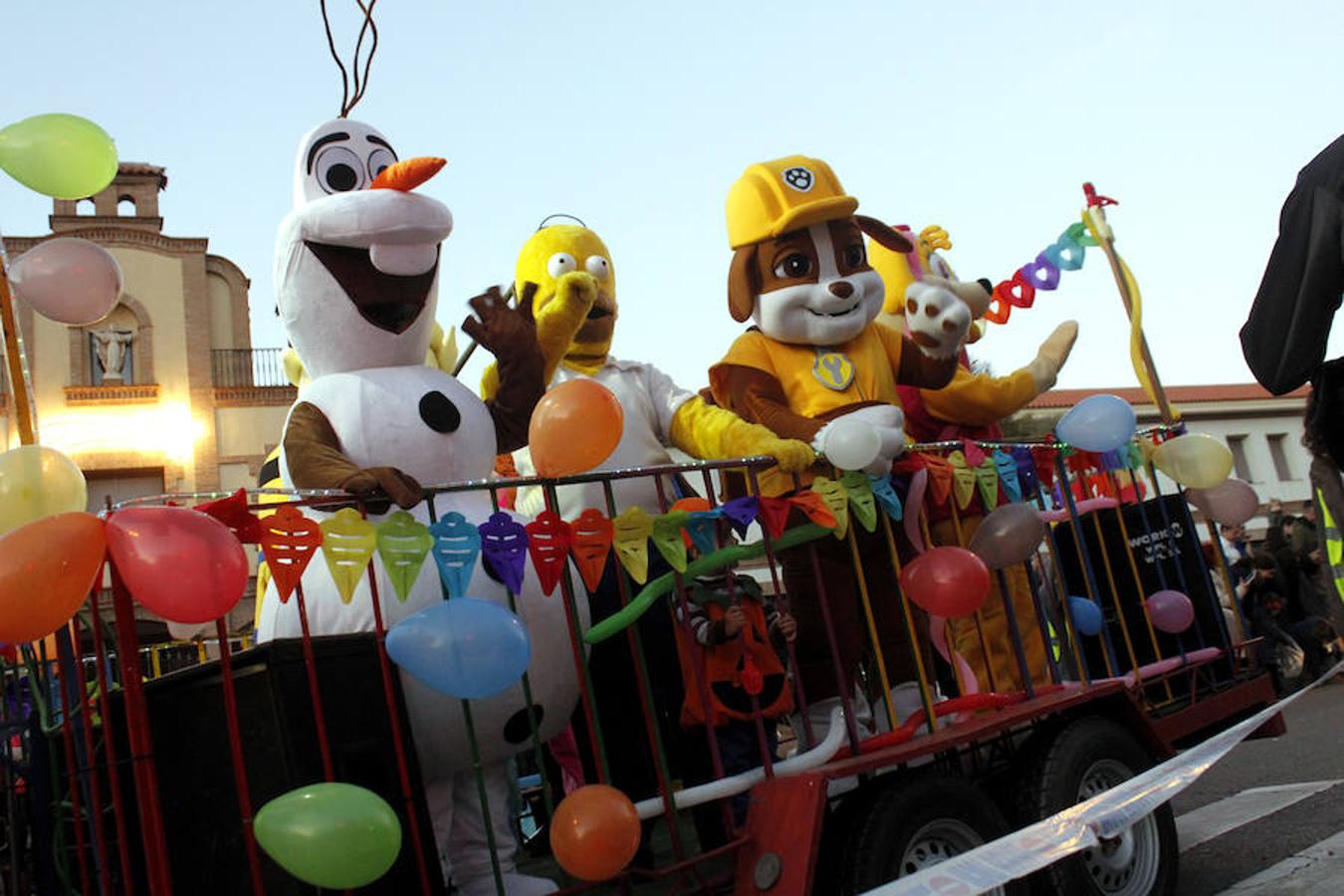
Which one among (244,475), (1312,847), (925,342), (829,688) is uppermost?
(244,475)

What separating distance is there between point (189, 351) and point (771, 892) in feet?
67.8

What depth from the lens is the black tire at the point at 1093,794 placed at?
355 centimetres

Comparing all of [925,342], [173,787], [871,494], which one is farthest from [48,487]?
[925,342]

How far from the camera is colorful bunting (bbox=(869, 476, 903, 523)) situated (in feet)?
12.2

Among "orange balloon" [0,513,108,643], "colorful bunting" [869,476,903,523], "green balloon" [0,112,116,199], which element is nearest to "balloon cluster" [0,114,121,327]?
"green balloon" [0,112,116,199]

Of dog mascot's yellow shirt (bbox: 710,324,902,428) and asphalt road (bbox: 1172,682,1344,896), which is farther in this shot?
dog mascot's yellow shirt (bbox: 710,324,902,428)

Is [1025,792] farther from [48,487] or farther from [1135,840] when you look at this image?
[48,487]

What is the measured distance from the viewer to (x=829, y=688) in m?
4.07

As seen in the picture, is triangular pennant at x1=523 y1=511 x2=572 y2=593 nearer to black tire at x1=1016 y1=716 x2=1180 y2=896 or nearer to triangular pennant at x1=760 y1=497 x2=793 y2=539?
triangular pennant at x1=760 y1=497 x2=793 y2=539

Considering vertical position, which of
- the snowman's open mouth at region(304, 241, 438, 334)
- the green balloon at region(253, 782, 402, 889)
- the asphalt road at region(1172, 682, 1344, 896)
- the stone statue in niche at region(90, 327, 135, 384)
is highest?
the stone statue in niche at region(90, 327, 135, 384)

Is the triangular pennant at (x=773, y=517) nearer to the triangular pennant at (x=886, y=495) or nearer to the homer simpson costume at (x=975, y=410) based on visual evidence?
the triangular pennant at (x=886, y=495)

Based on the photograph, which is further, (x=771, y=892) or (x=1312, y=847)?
(x=1312, y=847)

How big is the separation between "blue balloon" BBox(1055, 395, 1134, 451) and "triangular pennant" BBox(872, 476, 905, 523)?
900 mm

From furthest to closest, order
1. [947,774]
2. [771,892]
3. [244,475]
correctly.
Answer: [244,475]
[947,774]
[771,892]
